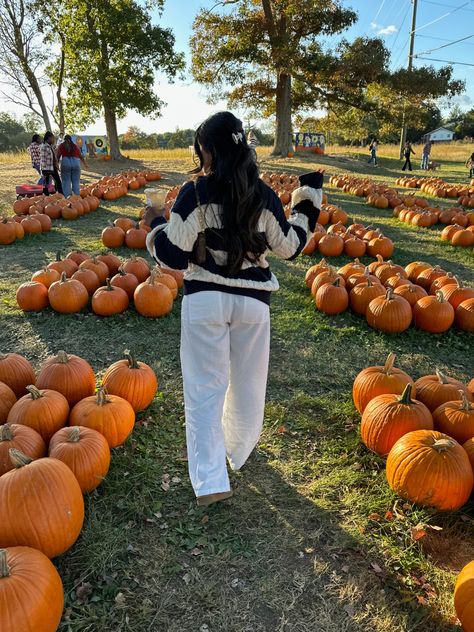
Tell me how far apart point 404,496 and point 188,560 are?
136 centimetres

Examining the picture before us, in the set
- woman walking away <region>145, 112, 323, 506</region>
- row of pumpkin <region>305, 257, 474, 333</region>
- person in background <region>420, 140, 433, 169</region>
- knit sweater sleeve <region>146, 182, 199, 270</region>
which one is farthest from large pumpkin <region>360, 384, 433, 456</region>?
person in background <region>420, 140, 433, 169</region>

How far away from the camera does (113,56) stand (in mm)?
25406

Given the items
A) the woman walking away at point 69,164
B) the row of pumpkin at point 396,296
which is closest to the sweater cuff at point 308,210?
the row of pumpkin at point 396,296

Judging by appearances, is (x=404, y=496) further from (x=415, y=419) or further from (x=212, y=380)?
(x=212, y=380)

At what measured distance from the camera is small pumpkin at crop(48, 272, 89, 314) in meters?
5.31

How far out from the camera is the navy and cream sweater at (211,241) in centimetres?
218

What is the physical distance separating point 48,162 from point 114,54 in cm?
1719

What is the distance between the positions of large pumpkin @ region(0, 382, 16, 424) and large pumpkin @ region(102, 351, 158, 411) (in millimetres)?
658

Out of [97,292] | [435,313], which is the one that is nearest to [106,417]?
[97,292]

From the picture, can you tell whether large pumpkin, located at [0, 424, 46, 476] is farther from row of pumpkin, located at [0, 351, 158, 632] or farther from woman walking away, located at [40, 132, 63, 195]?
woman walking away, located at [40, 132, 63, 195]

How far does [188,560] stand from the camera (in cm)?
245

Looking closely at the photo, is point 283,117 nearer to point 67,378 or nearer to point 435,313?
point 435,313

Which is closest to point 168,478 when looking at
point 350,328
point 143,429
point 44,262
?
point 143,429

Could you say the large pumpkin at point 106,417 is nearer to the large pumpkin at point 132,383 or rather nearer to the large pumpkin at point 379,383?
the large pumpkin at point 132,383
